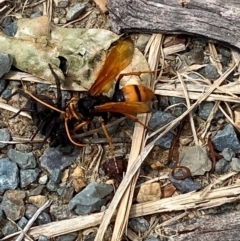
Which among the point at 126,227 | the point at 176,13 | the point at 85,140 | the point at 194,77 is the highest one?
the point at 176,13

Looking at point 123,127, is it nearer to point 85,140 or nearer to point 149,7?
point 85,140

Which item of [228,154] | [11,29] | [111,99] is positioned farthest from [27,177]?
[228,154]

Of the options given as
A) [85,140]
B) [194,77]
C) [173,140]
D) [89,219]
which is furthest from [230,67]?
[89,219]

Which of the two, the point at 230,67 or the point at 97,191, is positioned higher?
the point at 230,67

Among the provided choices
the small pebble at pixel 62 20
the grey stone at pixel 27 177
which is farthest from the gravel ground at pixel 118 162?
the small pebble at pixel 62 20

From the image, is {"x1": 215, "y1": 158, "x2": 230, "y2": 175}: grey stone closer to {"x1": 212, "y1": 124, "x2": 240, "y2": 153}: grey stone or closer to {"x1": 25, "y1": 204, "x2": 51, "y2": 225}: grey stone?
{"x1": 212, "y1": 124, "x2": 240, "y2": 153}: grey stone

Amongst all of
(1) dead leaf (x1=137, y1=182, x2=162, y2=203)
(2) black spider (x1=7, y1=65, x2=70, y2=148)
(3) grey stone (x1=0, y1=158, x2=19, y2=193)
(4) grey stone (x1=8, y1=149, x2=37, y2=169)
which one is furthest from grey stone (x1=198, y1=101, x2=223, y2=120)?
(3) grey stone (x1=0, y1=158, x2=19, y2=193)
